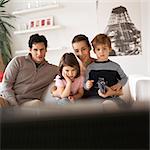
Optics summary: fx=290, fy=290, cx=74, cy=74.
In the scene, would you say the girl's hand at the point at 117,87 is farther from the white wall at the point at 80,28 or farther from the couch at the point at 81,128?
the couch at the point at 81,128

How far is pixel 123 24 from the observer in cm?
334

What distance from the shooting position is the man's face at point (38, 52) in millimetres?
2266

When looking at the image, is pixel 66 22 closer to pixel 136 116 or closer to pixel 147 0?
pixel 147 0

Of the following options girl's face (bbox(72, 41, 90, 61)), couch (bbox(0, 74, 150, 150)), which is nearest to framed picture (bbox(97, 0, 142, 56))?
girl's face (bbox(72, 41, 90, 61))

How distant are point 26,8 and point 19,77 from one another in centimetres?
180

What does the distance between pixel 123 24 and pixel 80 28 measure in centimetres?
53

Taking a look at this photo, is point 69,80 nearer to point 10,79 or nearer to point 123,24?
point 10,79

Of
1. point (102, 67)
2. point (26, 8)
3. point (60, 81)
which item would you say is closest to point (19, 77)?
point (60, 81)

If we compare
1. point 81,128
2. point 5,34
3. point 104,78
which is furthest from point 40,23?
point 81,128

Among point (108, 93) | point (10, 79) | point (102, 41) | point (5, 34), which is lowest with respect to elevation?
point (108, 93)

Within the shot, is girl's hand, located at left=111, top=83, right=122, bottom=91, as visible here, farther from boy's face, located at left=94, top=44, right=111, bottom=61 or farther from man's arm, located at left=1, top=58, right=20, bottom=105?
man's arm, located at left=1, top=58, right=20, bottom=105

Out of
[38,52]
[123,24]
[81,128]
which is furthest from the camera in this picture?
[123,24]

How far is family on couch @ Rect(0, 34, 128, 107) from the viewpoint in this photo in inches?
81.6

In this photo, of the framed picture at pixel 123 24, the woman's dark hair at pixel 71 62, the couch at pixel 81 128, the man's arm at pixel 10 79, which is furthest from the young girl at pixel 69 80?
the couch at pixel 81 128
